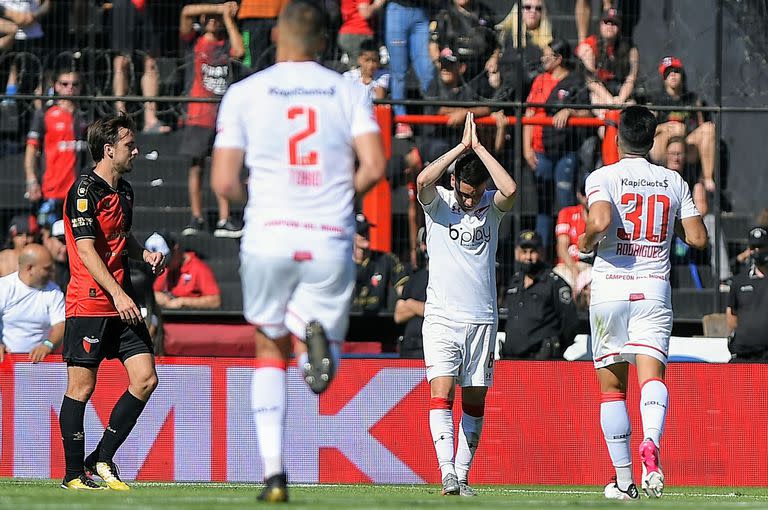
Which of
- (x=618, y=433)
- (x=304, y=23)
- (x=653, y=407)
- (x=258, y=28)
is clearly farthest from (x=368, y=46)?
(x=304, y=23)

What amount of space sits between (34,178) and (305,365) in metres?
9.97

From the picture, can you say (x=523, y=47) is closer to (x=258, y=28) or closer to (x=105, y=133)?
(x=258, y=28)

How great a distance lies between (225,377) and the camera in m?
12.1

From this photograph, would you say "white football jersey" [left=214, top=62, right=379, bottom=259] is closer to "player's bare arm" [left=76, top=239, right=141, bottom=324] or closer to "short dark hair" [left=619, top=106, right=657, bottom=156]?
"player's bare arm" [left=76, top=239, right=141, bottom=324]

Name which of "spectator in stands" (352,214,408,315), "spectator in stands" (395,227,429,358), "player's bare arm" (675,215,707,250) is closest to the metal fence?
"spectator in stands" (352,214,408,315)

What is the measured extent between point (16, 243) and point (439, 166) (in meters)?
6.51

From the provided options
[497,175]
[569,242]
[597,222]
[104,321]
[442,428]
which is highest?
[497,175]

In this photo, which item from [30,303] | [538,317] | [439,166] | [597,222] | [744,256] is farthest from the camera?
[744,256]

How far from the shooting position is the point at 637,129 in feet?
28.6

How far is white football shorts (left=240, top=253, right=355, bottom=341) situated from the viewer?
6.48 meters

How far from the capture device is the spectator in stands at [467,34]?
15.4 meters

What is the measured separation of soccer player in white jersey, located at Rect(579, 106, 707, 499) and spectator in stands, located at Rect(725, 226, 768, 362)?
418 centimetres

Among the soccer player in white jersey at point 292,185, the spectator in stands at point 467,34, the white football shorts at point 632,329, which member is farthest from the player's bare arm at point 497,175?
the spectator in stands at point 467,34

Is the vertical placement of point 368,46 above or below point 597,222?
above
